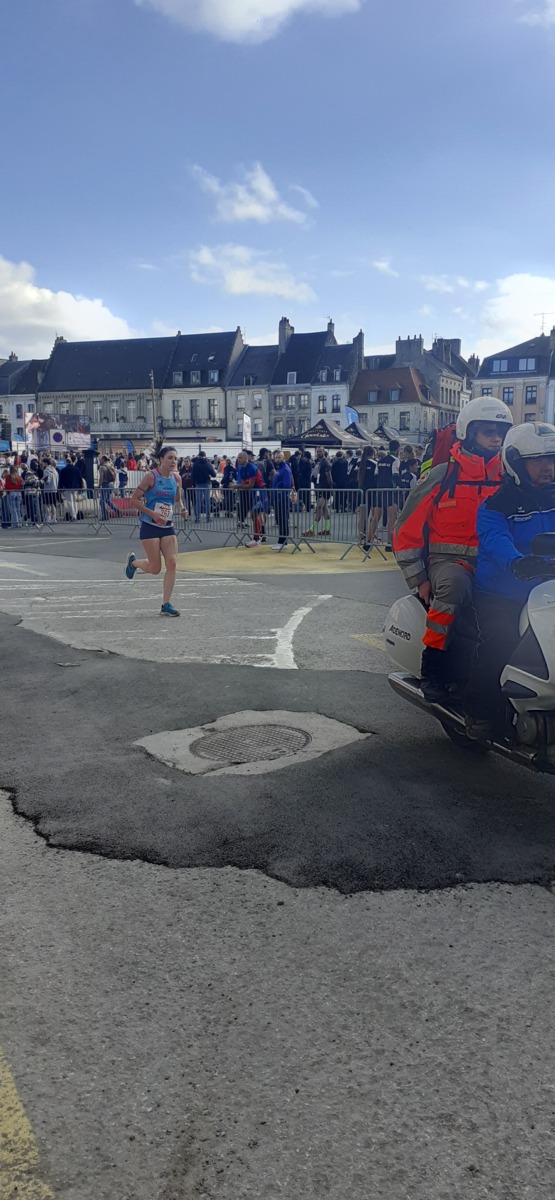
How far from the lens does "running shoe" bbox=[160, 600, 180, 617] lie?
9.30m

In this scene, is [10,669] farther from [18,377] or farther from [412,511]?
[18,377]

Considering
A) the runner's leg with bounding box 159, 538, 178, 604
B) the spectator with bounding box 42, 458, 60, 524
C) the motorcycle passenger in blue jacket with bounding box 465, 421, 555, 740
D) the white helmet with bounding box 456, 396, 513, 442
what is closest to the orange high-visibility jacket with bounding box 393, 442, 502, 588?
the white helmet with bounding box 456, 396, 513, 442

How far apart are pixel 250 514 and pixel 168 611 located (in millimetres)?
9018

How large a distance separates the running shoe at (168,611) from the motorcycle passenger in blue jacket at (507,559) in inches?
210

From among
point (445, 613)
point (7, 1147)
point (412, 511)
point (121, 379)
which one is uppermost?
point (121, 379)

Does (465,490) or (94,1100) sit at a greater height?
(465,490)

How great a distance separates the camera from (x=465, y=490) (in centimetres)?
477

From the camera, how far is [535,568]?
3861 millimetres

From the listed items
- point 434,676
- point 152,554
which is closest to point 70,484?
point 152,554

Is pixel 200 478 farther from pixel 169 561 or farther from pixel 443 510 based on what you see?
pixel 443 510

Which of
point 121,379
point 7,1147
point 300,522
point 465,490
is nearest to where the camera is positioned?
point 7,1147

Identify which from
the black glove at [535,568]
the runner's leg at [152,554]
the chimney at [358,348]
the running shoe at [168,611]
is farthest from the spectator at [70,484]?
the chimney at [358,348]

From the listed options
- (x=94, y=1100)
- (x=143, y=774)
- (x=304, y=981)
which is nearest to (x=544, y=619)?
(x=304, y=981)

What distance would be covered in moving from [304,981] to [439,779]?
191 cm
